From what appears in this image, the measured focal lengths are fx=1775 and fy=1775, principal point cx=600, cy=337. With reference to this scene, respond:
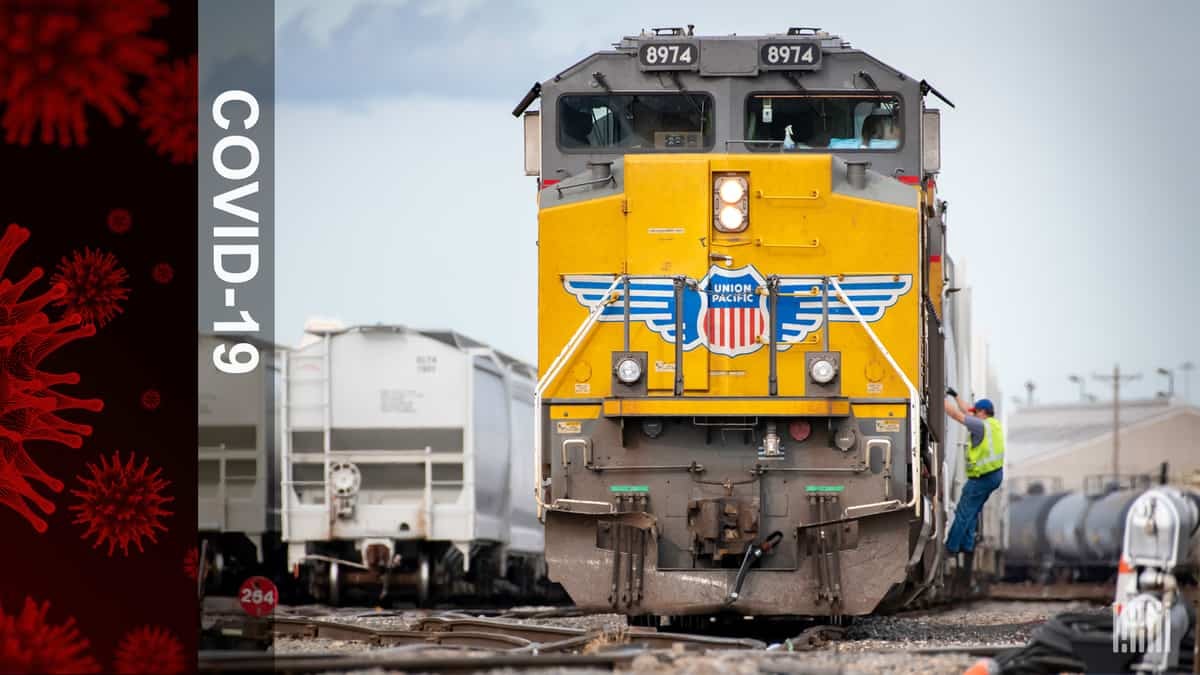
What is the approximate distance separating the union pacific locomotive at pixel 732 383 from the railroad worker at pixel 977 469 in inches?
121

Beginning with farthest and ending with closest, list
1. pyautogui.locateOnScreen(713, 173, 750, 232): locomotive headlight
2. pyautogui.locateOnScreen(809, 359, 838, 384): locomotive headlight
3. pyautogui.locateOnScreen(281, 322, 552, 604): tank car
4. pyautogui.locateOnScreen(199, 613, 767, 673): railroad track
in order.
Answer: pyautogui.locateOnScreen(281, 322, 552, 604): tank car, pyautogui.locateOnScreen(713, 173, 750, 232): locomotive headlight, pyautogui.locateOnScreen(809, 359, 838, 384): locomotive headlight, pyautogui.locateOnScreen(199, 613, 767, 673): railroad track

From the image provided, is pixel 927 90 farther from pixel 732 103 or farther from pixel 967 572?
pixel 967 572

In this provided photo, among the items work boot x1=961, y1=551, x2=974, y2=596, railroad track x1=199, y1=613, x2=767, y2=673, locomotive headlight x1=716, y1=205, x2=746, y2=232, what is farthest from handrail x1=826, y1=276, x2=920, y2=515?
work boot x1=961, y1=551, x2=974, y2=596

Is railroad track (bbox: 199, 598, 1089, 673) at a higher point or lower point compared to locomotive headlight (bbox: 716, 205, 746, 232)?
lower

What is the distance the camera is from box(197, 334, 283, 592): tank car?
20516mm

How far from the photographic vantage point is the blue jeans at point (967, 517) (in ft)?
48.9

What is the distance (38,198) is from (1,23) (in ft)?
2.86

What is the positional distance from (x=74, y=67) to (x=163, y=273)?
3.41 feet

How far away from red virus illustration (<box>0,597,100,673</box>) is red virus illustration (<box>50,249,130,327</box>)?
4.38 feet

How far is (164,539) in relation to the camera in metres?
8.30

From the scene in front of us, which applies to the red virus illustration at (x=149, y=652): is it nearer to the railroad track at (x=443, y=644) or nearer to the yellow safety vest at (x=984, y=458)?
the railroad track at (x=443, y=644)

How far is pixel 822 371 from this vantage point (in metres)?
11.1

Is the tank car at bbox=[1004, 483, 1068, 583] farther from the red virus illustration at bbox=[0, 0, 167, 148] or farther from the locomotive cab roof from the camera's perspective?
the red virus illustration at bbox=[0, 0, 167, 148]

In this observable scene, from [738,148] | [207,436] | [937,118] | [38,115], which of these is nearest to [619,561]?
[738,148]
